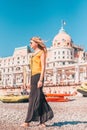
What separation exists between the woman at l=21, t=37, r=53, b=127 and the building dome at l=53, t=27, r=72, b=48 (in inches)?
4075

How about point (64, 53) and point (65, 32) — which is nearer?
point (64, 53)

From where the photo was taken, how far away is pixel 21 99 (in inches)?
959

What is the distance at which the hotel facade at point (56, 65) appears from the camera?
81.8 metres

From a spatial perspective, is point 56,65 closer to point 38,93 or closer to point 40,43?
point 40,43

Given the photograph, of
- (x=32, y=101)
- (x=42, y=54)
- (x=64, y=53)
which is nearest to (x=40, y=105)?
(x=32, y=101)

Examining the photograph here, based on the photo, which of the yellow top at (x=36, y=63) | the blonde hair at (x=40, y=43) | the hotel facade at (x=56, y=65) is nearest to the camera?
the yellow top at (x=36, y=63)

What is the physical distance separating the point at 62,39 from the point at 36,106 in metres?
107

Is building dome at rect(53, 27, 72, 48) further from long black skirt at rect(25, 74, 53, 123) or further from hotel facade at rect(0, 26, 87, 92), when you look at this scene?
long black skirt at rect(25, 74, 53, 123)

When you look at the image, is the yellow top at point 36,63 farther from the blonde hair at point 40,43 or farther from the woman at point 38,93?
the blonde hair at point 40,43

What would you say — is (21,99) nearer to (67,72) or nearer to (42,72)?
(42,72)

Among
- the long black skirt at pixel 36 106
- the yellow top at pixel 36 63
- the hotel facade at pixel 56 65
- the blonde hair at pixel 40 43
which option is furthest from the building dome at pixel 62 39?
the long black skirt at pixel 36 106

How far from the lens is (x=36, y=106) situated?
7.85 m

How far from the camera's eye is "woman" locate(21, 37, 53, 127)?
7.85m

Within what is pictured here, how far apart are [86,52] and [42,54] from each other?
11958 cm
